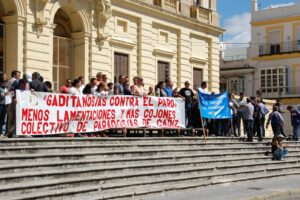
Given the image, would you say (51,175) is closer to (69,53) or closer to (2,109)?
(2,109)

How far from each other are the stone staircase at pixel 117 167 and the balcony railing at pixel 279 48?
33212 mm

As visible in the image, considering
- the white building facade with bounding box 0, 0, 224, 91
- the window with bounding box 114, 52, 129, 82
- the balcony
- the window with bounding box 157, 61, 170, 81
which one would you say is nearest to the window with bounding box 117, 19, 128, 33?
the white building facade with bounding box 0, 0, 224, 91

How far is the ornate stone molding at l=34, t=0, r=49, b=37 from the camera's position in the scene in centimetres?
2184

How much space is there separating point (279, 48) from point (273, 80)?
2883mm

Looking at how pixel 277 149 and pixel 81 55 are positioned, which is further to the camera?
pixel 81 55

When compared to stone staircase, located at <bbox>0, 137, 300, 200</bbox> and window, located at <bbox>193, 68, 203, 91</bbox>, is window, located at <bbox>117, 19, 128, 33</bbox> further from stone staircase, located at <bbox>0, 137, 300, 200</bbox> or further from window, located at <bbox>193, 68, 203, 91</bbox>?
stone staircase, located at <bbox>0, 137, 300, 200</bbox>

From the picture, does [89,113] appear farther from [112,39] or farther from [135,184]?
[112,39]

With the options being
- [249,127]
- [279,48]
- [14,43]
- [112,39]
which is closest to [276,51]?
[279,48]

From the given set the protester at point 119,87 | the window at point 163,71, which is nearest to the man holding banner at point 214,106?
the protester at point 119,87

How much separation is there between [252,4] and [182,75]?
27866 mm

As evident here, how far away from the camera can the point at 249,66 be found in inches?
2160

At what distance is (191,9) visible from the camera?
104 ft

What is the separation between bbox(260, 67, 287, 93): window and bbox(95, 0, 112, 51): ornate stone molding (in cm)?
3043

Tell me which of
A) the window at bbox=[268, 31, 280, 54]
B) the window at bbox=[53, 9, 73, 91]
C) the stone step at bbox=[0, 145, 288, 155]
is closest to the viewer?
the stone step at bbox=[0, 145, 288, 155]
